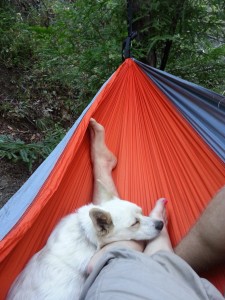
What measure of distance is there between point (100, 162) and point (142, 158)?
250mm

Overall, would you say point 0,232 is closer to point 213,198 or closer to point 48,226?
point 48,226

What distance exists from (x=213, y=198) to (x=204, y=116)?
0.44m

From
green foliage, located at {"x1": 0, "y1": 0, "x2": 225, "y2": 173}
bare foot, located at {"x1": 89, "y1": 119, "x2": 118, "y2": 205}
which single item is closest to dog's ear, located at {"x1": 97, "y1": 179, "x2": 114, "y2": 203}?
bare foot, located at {"x1": 89, "y1": 119, "x2": 118, "y2": 205}

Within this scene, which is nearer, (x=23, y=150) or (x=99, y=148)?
(x=99, y=148)

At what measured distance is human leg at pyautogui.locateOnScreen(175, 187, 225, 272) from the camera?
1.53 meters

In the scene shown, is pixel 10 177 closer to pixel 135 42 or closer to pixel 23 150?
pixel 23 150

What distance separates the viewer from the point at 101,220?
1.65 meters

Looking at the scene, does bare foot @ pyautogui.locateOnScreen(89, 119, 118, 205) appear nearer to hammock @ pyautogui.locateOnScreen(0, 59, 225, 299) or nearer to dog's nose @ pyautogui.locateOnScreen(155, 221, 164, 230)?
hammock @ pyautogui.locateOnScreen(0, 59, 225, 299)

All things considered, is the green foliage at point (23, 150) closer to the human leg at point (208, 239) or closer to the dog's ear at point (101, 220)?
the dog's ear at point (101, 220)

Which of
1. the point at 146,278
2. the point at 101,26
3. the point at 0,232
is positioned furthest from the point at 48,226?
the point at 101,26

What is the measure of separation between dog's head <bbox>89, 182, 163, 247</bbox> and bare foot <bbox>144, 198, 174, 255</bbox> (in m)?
0.03

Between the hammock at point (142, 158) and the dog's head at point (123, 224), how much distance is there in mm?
121

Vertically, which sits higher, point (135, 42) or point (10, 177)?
point (135, 42)

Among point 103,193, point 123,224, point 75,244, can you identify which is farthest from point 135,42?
point 75,244
